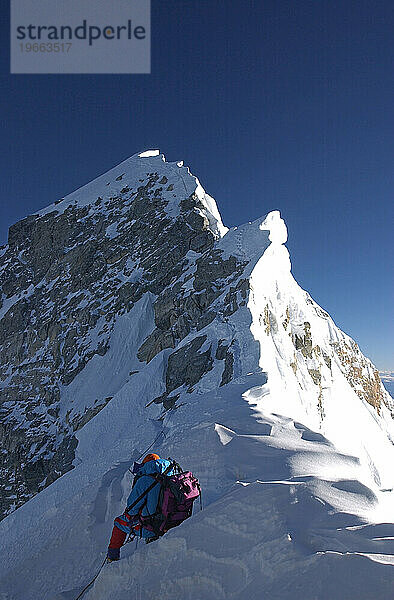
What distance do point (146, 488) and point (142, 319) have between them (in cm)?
2183

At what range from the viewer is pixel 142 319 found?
2578 centimetres

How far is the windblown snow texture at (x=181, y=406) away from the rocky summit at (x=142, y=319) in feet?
0.47

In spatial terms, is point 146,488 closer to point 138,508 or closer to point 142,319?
point 138,508

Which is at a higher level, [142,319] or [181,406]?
[142,319]

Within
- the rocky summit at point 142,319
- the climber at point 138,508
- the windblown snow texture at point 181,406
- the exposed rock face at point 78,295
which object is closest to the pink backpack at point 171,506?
the climber at point 138,508

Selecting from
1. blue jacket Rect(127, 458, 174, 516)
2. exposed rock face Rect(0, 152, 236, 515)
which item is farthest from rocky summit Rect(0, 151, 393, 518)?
blue jacket Rect(127, 458, 174, 516)

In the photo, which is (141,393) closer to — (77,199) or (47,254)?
(47,254)

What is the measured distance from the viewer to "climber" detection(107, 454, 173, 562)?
414 centimetres

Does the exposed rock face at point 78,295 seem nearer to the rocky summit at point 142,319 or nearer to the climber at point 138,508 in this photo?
the rocky summit at point 142,319

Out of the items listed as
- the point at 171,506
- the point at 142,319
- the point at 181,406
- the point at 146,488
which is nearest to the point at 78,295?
the point at 142,319

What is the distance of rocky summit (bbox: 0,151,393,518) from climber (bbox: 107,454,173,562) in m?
7.51

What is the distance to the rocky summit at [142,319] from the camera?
55.1 ft

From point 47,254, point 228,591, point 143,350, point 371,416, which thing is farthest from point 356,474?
point 47,254

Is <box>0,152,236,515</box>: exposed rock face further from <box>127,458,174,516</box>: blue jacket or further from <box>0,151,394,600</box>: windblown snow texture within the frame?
<box>127,458,174,516</box>: blue jacket
